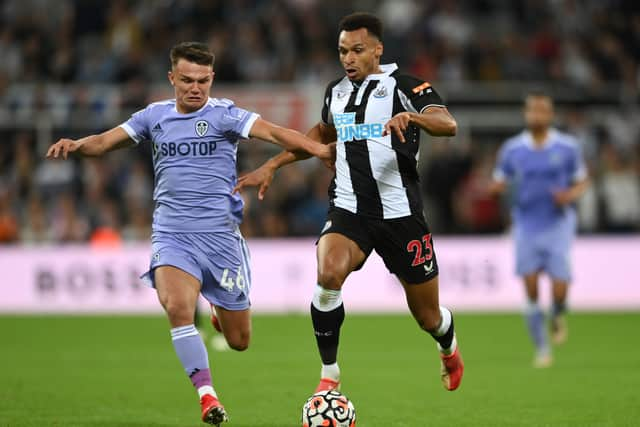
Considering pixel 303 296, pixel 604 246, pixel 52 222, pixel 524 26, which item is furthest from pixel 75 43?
pixel 604 246

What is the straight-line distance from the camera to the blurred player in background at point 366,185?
761 cm

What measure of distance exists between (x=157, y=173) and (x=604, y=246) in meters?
11.8

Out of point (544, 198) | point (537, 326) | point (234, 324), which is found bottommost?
point (537, 326)

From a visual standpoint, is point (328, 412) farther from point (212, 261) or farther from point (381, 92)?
point (381, 92)

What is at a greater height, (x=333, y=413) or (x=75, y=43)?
(x=75, y=43)

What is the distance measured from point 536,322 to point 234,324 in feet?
15.6

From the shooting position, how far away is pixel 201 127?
755 cm

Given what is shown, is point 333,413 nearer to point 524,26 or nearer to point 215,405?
point 215,405

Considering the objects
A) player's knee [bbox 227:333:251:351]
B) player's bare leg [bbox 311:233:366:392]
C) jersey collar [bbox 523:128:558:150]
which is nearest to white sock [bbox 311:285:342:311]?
player's bare leg [bbox 311:233:366:392]

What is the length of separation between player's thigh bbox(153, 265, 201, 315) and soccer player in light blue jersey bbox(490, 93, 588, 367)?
17.7 ft

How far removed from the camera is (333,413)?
6.82 m

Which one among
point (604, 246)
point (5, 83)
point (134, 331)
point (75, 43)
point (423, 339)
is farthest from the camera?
point (75, 43)

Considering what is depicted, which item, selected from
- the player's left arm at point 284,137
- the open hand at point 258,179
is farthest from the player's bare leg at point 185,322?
the player's left arm at point 284,137

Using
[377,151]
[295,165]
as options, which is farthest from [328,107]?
[295,165]
